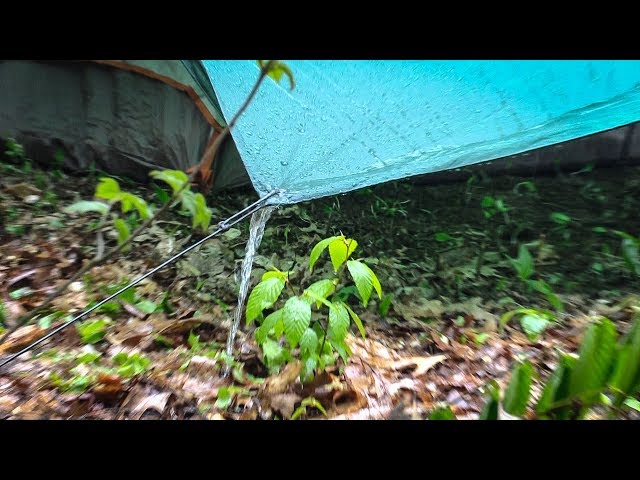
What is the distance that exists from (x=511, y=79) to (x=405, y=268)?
103 centimetres

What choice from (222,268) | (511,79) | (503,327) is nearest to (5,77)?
(222,268)

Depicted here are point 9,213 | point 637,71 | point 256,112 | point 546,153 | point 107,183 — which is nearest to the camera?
point 107,183

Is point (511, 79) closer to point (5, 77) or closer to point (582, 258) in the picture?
point (582, 258)

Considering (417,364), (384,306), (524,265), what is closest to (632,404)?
(417,364)

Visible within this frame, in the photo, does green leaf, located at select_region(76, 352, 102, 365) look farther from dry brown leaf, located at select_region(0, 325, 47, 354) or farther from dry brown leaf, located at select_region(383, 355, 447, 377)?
dry brown leaf, located at select_region(383, 355, 447, 377)

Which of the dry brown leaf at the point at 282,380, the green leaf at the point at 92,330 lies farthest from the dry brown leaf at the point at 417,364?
the green leaf at the point at 92,330

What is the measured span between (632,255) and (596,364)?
1.59 metres

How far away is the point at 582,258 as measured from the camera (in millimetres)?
2207

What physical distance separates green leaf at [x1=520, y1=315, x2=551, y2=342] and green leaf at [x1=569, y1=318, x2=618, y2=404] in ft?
2.32

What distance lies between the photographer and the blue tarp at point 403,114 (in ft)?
4.74

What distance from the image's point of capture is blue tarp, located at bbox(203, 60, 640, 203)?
1443 millimetres

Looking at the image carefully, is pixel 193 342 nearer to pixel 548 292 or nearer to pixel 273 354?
pixel 273 354

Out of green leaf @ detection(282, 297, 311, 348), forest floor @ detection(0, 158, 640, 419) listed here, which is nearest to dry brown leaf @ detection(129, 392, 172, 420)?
forest floor @ detection(0, 158, 640, 419)

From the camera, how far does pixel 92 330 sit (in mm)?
1361
